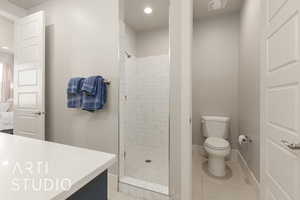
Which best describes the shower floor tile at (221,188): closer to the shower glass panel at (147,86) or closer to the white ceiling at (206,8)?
the shower glass panel at (147,86)

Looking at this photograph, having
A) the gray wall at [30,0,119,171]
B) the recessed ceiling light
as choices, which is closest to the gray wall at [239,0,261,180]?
the recessed ceiling light

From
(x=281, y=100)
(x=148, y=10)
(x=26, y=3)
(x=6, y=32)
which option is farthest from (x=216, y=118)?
(x=6, y=32)

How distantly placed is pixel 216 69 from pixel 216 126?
1.06 meters

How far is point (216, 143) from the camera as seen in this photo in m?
2.02

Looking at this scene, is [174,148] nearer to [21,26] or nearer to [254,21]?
[254,21]

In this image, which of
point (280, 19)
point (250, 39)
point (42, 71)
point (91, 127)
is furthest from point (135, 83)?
point (280, 19)

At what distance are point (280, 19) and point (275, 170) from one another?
1018 mm

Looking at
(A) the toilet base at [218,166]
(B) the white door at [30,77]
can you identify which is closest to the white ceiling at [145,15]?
(B) the white door at [30,77]

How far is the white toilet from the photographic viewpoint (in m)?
1.93

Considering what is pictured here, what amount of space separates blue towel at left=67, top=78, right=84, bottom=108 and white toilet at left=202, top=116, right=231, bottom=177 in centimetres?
186

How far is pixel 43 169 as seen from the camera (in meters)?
0.53

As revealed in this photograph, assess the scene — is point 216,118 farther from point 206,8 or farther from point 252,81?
point 206,8

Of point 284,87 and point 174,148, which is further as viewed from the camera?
point 174,148

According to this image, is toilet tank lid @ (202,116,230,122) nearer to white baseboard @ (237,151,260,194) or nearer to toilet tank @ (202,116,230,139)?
toilet tank @ (202,116,230,139)
